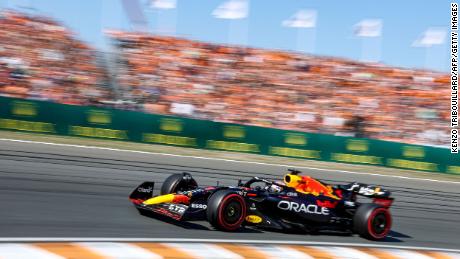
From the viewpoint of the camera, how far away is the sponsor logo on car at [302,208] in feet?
25.5

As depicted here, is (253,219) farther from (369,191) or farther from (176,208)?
(369,191)

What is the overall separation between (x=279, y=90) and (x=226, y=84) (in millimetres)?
1944

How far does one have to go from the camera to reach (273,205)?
7766mm

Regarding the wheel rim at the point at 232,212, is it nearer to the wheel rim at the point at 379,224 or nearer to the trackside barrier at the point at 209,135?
the wheel rim at the point at 379,224

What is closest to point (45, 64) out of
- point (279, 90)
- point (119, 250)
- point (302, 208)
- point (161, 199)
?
point (279, 90)

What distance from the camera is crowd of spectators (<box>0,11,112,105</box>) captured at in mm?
17094

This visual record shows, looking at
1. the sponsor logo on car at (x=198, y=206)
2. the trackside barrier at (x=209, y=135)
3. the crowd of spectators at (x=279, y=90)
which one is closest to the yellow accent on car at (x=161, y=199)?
the sponsor logo on car at (x=198, y=206)

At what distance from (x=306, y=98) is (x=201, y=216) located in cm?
1494

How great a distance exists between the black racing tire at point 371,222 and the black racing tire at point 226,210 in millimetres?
1752

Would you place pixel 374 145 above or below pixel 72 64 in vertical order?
below

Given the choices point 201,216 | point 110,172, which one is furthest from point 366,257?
point 110,172

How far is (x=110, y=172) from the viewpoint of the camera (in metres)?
10.8

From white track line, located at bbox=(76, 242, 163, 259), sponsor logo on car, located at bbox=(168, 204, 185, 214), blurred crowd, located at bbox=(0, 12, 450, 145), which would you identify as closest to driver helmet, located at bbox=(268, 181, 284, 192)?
sponsor logo on car, located at bbox=(168, 204, 185, 214)

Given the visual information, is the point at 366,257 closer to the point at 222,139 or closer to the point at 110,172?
the point at 110,172
